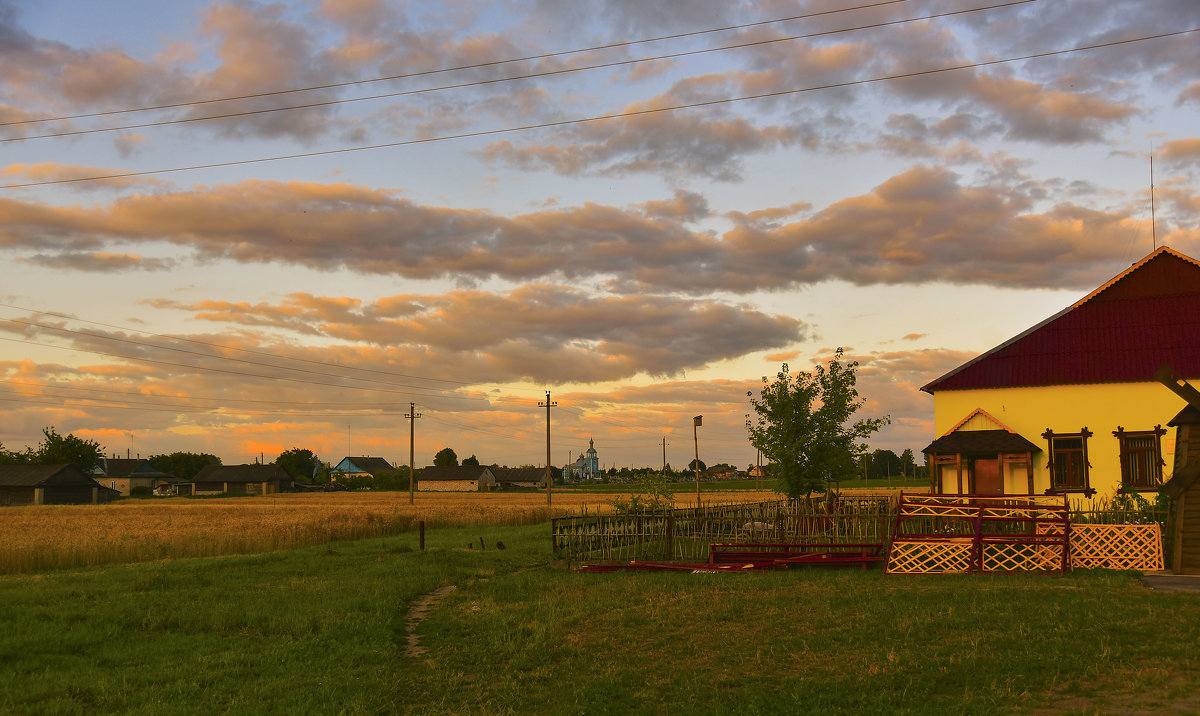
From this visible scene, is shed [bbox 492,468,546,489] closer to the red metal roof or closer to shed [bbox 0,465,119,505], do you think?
shed [bbox 0,465,119,505]

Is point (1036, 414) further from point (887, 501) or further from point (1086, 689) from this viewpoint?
point (1086, 689)

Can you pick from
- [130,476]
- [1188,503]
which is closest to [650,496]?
[1188,503]

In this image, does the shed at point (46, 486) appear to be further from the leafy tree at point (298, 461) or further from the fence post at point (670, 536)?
the fence post at point (670, 536)

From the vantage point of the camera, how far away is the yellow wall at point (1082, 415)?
32.6 metres

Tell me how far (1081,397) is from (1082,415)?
0.70 metres

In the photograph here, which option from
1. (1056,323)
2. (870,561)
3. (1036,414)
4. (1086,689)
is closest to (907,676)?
(1086,689)

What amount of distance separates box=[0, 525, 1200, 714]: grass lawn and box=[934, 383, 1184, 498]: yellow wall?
55.8 ft

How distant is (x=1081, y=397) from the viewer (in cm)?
3378

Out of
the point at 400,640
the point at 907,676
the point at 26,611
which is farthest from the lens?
the point at 26,611

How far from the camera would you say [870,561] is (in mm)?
21203

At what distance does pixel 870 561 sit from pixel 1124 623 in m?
8.76

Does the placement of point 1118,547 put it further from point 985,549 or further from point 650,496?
point 650,496

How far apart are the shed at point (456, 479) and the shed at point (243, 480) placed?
26.7 m

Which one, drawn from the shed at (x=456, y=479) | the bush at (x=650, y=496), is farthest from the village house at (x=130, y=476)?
the bush at (x=650, y=496)
